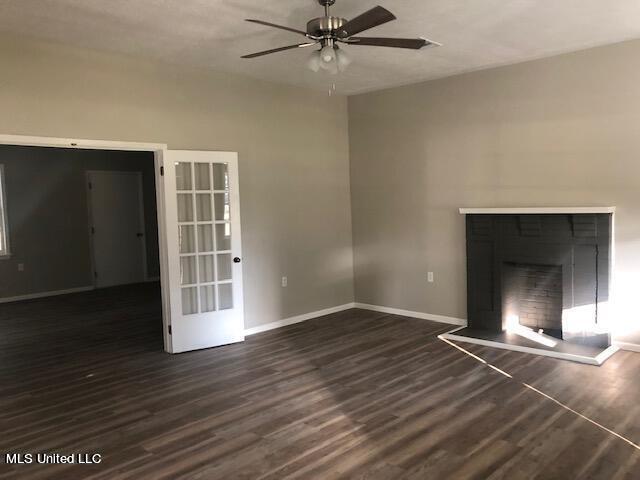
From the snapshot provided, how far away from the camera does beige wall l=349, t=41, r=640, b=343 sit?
446 cm

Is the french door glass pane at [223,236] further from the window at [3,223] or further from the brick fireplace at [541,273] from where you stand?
the window at [3,223]

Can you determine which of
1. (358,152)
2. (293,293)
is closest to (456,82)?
(358,152)

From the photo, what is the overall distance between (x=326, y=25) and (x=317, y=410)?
248cm

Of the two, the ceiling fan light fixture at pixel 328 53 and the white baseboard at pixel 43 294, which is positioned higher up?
the ceiling fan light fixture at pixel 328 53

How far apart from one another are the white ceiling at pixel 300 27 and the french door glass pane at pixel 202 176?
0.96 meters

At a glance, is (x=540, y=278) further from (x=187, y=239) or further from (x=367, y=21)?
(x=187, y=239)

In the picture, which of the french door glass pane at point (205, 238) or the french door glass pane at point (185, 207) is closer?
the french door glass pane at point (185, 207)

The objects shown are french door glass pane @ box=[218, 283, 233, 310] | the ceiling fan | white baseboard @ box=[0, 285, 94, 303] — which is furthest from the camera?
white baseboard @ box=[0, 285, 94, 303]

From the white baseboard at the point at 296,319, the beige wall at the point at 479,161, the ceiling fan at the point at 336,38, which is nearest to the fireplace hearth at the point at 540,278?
the beige wall at the point at 479,161

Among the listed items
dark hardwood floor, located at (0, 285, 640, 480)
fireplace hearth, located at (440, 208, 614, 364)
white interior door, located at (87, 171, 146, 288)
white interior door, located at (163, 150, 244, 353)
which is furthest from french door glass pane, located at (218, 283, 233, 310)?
white interior door, located at (87, 171, 146, 288)

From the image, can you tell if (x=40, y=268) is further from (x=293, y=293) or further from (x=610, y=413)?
(x=610, y=413)

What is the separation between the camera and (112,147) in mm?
4453

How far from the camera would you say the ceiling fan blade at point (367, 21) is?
274 centimetres

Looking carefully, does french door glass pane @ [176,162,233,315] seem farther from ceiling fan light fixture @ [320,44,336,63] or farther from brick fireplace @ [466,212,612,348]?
brick fireplace @ [466,212,612,348]
